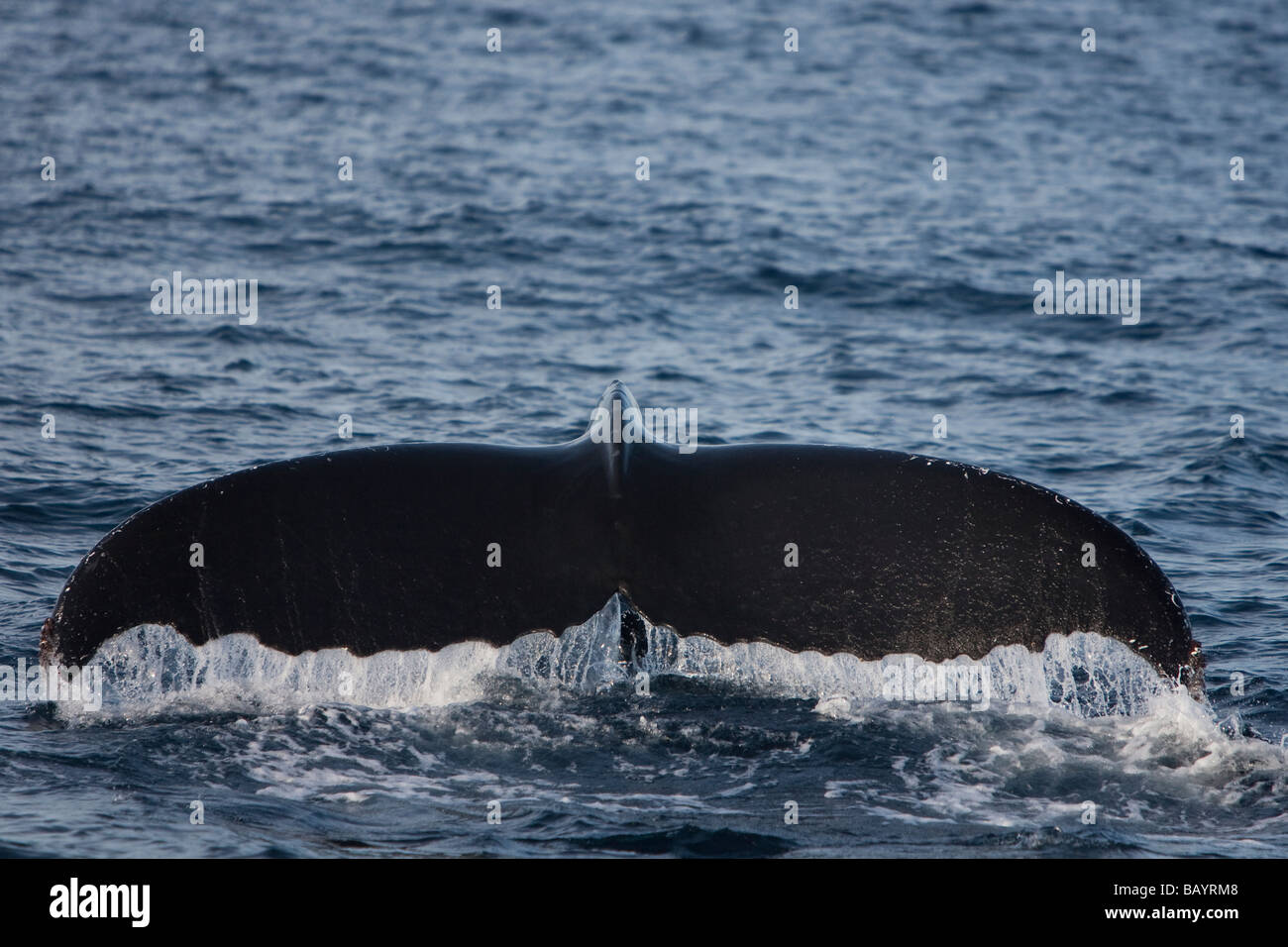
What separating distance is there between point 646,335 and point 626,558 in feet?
31.0

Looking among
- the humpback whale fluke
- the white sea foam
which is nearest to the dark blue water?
the white sea foam

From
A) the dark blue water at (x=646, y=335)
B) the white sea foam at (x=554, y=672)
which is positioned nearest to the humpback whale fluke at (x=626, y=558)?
the white sea foam at (x=554, y=672)

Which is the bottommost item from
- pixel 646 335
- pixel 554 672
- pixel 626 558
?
pixel 554 672

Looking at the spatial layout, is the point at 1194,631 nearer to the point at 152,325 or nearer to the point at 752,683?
the point at 752,683

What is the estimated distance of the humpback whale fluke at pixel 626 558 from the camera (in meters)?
5.99

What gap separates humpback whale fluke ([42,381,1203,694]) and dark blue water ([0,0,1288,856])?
239mm

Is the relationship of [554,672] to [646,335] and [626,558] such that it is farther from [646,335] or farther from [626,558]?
[646,335]

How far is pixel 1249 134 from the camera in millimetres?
25516

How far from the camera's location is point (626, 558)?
20.8 feet

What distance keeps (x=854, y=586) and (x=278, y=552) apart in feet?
7.16

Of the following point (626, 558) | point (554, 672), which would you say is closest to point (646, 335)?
point (554, 672)

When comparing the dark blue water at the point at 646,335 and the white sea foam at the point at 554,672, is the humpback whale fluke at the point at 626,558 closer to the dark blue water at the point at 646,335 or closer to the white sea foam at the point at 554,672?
the white sea foam at the point at 554,672

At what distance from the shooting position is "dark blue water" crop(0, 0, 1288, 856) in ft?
21.0

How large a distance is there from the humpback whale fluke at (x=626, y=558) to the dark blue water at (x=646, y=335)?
0.24 metres
